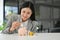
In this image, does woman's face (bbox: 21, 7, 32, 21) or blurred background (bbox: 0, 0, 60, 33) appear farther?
blurred background (bbox: 0, 0, 60, 33)

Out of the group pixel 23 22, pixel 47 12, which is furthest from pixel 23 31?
pixel 47 12

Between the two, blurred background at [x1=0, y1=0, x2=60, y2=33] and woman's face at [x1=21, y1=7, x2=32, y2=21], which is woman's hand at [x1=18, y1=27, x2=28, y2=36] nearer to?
woman's face at [x1=21, y1=7, x2=32, y2=21]

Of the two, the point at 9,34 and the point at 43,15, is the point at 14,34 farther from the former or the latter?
the point at 43,15

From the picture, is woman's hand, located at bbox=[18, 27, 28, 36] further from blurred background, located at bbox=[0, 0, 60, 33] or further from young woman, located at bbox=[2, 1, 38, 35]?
blurred background, located at bbox=[0, 0, 60, 33]

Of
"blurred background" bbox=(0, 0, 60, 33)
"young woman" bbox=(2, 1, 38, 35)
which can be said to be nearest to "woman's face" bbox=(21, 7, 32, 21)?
"young woman" bbox=(2, 1, 38, 35)

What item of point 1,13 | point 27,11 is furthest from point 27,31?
point 1,13

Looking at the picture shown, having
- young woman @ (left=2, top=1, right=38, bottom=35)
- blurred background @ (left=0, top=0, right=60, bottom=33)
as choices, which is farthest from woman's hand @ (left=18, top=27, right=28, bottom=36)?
blurred background @ (left=0, top=0, right=60, bottom=33)

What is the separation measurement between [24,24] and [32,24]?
0.07m

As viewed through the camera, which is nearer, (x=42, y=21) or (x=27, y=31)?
(x=27, y=31)

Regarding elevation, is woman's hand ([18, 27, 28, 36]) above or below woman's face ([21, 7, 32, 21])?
below

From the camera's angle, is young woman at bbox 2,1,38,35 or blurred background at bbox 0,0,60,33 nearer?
young woman at bbox 2,1,38,35

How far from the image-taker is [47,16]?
6.82 ft

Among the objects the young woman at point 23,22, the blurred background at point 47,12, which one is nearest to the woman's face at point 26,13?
the young woman at point 23,22

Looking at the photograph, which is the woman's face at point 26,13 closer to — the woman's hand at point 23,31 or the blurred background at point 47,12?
the woman's hand at point 23,31
